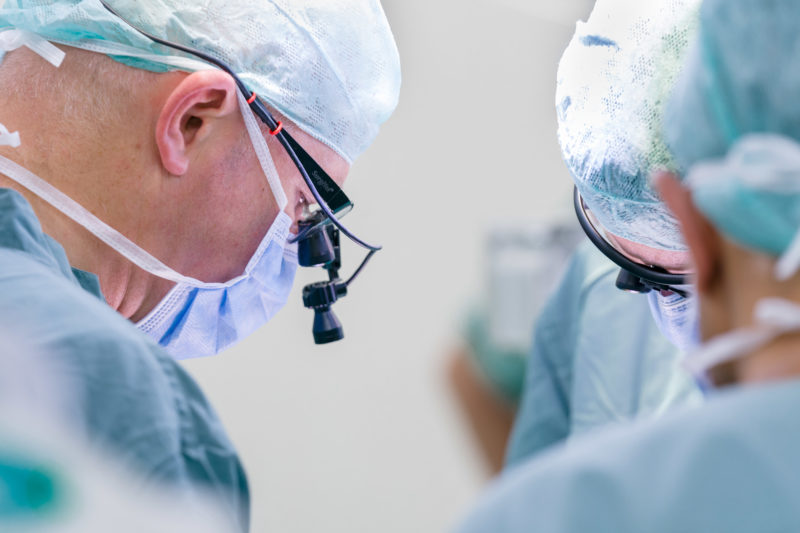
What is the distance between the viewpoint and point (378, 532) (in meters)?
3.16

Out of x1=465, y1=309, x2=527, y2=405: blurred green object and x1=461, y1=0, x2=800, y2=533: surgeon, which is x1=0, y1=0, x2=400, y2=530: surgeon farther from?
x1=465, y1=309, x2=527, y2=405: blurred green object

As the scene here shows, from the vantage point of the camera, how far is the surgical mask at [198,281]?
1.29 meters

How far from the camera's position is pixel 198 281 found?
1423 mm

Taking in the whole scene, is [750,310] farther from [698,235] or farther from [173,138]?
[173,138]

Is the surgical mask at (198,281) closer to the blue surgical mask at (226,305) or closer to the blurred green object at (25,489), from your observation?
the blue surgical mask at (226,305)

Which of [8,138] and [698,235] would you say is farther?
[8,138]

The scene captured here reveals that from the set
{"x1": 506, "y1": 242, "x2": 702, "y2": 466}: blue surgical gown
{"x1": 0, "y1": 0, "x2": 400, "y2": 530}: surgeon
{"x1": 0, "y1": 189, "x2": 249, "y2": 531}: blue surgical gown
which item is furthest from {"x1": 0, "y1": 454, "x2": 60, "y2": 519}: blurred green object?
{"x1": 506, "y1": 242, "x2": 702, "y2": 466}: blue surgical gown

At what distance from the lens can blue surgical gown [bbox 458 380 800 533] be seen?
1.99 feet

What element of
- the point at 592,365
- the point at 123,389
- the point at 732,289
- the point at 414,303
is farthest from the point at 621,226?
the point at 414,303

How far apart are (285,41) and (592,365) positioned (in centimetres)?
88

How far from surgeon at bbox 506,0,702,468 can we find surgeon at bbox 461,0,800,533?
0.48 metres

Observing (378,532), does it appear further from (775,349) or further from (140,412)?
(775,349)

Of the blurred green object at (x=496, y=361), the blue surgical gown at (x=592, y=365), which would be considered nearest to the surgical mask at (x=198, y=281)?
the blue surgical gown at (x=592, y=365)

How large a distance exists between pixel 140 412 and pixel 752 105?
0.67 m
